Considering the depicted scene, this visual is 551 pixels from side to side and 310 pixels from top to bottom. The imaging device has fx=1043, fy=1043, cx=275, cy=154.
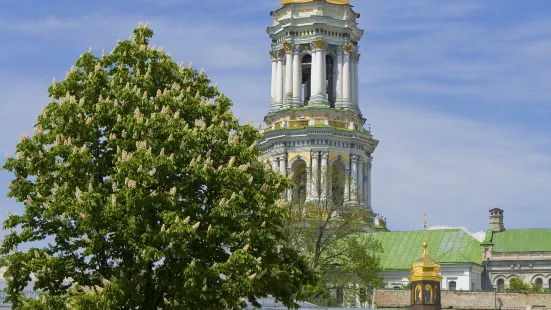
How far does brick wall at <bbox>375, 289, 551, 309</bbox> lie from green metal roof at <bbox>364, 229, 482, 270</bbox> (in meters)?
13.0

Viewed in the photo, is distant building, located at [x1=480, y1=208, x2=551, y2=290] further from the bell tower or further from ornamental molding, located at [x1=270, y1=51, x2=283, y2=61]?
ornamental molding, located at [x1=270, y1=51, x2=283, y2=61]

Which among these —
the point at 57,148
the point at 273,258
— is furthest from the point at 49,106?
the point at 273,258

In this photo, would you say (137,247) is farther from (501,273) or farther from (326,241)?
(501,273)

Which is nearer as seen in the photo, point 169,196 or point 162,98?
point 169,196

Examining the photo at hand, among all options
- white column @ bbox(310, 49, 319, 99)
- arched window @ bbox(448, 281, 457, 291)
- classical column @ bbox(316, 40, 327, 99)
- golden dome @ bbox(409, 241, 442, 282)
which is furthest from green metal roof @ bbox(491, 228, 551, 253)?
golden dome @ bbox(409, 241, 442, 282)

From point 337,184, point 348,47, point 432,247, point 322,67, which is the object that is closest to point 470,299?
point 337,184

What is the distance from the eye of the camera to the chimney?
82.1m

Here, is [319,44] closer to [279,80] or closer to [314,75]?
[314,75]

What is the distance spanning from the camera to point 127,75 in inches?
1103

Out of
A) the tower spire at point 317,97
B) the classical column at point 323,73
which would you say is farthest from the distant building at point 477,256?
the classical column at point 323,73

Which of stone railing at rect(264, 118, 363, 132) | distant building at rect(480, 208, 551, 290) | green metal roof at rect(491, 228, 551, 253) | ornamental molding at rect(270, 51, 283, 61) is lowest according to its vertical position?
distant building at rect(480, 208, 551, 290)

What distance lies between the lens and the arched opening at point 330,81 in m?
81.9

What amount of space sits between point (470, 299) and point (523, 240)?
1994 cm

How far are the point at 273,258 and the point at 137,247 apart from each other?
14.4 feet
